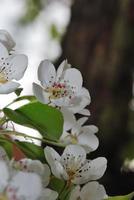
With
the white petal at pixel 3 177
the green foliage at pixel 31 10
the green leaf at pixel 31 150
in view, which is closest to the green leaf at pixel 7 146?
the green leaf at pixel 31 150

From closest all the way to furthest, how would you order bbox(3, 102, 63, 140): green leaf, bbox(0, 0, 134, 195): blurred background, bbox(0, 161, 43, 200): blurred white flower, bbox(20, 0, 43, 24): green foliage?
bbox(0, 161, 43, 200): blurred white flower
bbox(3, 102, 63, 140): green leaf
bbox(0, 0, 134, 195): blurred background
bbox(20, 0, 43, 24): green foliage

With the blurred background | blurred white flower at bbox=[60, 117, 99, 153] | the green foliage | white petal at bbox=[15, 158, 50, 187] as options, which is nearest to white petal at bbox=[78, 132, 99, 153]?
blurred white flower at bbox=[60, 117, 99, 153]

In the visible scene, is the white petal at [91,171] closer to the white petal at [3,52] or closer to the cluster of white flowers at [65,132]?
the cluster of white flowers at [65,132]

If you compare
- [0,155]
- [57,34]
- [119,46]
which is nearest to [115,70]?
[119,46]

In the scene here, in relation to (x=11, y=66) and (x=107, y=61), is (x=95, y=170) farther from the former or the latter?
(x=107, y=61)

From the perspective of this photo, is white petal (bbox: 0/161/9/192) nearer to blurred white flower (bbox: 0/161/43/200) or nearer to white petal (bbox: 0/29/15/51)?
blurred white flower (bbox: 0/161/43/200)

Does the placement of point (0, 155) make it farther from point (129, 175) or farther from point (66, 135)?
point (129, 175)

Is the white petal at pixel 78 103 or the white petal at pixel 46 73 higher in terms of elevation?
the white petal at pixel 46 73
